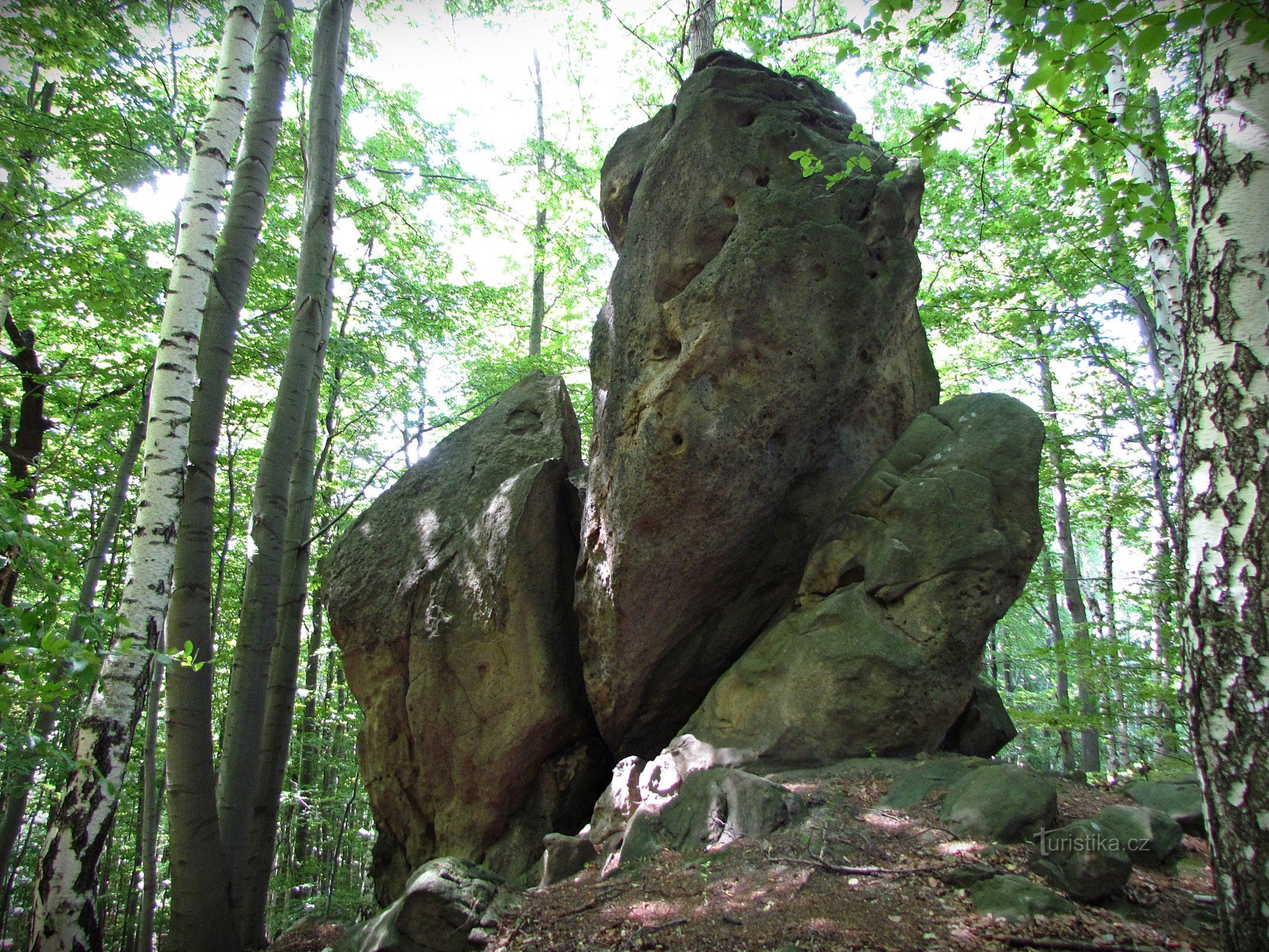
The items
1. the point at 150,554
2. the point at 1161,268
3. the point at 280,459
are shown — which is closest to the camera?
the point at 150,554

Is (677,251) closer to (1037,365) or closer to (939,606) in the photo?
(939,606)

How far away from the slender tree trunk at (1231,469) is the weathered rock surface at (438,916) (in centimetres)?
401

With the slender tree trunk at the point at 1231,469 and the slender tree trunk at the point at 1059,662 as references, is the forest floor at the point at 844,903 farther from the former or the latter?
the slender tree trunk at the point at 1059,662

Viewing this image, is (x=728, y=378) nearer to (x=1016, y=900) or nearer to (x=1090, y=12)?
(x=1090, y=12)

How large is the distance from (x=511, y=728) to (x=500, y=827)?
111 cm

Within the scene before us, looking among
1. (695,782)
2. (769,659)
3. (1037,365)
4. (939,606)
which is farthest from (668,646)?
(1037,365)

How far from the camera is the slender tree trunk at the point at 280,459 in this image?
699 cm

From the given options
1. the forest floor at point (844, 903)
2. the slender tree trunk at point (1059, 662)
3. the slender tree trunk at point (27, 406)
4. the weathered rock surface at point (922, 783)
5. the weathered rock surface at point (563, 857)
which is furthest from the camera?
the slender tree trunk at point (1059, 662)

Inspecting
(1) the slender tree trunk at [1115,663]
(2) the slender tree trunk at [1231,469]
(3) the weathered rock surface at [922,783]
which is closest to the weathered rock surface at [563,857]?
(3) the weathered rock surface at [922,783]

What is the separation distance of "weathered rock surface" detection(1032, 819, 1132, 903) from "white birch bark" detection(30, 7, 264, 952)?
5.60 metres

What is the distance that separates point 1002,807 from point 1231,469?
9.15 ft

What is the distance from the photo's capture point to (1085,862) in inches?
147

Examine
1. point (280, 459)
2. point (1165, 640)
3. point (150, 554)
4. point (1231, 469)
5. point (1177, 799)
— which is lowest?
point (1177, 799)

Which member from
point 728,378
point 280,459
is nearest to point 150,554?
point 280,459
